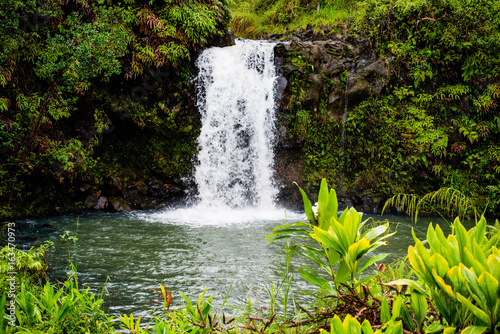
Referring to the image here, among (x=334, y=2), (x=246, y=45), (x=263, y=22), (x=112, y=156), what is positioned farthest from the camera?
(x=263, y=22)

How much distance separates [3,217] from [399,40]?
12.4 m

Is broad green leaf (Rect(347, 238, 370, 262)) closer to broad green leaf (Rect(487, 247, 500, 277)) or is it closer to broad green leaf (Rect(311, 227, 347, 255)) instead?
broad green leaf (Rect(311, 227, 347, 255))

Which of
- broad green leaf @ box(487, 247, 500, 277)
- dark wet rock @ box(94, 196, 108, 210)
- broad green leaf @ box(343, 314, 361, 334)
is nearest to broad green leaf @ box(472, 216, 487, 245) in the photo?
broad green leaf @ box(487, 247, 500, 277)

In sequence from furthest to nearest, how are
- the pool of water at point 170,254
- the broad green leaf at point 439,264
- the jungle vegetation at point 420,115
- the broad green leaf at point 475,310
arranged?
the jungle vegetation at point 420,115 < the pool of water at point 170,254 < the broad green leaf at point 439,264 < the broad green leaf at point 475,310

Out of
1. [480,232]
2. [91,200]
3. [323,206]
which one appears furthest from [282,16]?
[480,232]

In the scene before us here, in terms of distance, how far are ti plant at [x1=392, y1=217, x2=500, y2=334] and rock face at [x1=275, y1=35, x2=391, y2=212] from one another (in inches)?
364

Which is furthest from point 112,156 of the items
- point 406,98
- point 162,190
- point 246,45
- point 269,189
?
point 406,98

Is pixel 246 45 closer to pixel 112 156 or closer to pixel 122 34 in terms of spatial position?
pixel 122 34

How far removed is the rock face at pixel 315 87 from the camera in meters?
10.4

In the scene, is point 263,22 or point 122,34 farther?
point 263,22

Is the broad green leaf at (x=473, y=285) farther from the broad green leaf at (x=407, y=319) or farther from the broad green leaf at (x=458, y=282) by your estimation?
the broad green leaf at (x=407, y=319)

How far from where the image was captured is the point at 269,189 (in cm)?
1052

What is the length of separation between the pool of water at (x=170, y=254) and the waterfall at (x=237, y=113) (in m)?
2.07

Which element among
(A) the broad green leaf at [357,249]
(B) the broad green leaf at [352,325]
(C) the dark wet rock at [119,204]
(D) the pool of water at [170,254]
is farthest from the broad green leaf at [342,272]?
(C) the dark wet rock at [119,204]
